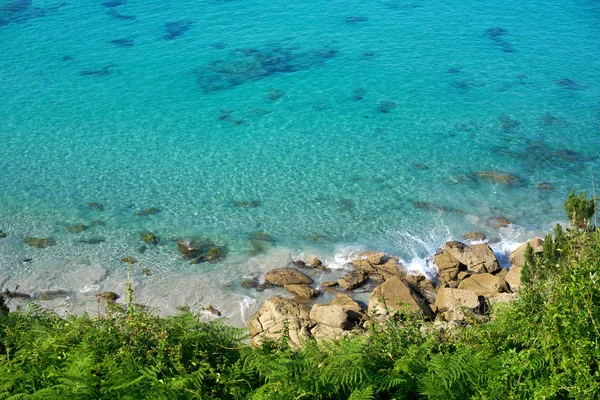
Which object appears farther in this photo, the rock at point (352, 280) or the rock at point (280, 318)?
the rock at point (352, 280)

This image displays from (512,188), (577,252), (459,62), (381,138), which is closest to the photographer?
(577,252)

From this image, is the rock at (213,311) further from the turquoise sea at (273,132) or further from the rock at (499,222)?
the rock at (499,222)

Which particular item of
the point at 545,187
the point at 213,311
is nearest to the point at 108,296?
the point at 213,311

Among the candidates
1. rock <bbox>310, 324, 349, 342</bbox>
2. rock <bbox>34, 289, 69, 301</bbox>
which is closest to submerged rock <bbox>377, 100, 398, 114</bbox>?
rock <bbox>310, 324, 349, 342</bbox>

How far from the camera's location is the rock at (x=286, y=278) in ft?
58.6

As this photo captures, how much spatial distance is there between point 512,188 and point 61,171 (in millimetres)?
17148

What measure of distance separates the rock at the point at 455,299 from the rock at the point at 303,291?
11.3 ft

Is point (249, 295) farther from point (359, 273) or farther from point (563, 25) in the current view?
point (563, 25)

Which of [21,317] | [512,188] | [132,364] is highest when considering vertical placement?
[132,364]

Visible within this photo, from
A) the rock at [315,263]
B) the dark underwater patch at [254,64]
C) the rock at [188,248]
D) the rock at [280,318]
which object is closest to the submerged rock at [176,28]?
the dark underwater patch at [254,64]

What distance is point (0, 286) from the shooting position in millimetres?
17609

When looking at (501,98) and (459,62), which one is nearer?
(501,98)

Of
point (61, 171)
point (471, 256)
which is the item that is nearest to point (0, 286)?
point (61, 171)

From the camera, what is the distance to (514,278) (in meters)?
17.6
